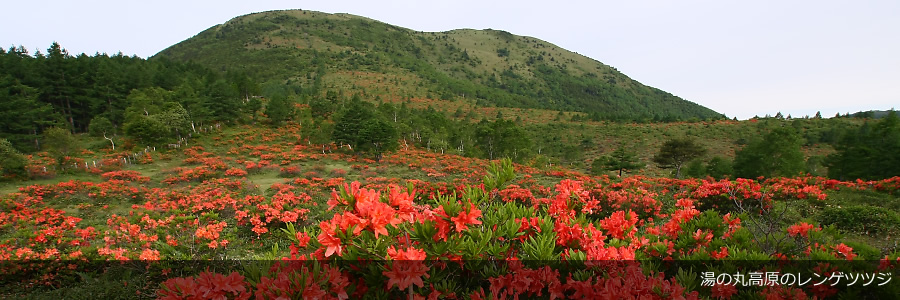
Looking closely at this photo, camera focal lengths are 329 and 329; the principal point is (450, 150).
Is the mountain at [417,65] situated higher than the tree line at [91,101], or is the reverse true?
the mountain at [417,65]

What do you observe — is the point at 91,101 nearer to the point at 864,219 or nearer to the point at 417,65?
the point at 864,219

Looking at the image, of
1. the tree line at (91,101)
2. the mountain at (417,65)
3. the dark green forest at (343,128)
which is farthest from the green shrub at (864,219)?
the mountain at (417,65)

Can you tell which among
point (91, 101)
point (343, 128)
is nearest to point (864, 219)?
point (343, 128)

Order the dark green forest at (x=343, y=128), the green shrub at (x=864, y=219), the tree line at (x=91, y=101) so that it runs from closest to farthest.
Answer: the green shrub at (x=864, y=219), the dark green forest at (x=343, y=128), the tree line at (x=91, y=101)

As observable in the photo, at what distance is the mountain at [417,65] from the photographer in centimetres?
7975

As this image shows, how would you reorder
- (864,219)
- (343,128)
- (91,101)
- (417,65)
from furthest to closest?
1. (417,65)
2. (91,101)
3. (343,128)
4. (864,219)

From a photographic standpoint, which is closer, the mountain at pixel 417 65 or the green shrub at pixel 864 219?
the green shrub at pixel 864 219

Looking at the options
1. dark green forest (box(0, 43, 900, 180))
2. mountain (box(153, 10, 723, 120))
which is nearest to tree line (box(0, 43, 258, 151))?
dark green forest (box(0, 43, 900, 180))

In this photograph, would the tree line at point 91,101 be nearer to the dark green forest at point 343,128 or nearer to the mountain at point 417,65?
the dark green forest at point 343,128

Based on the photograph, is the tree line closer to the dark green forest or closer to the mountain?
the dark green forest

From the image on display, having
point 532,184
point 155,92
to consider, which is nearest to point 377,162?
point 532,184

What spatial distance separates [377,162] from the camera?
24.4 meters

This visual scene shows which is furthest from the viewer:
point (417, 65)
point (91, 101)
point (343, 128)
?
point (417, 65)

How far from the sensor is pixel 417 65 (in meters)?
108
